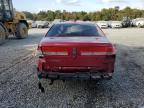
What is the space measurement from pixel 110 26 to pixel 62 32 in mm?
46980

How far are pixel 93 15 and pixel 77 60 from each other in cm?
7805

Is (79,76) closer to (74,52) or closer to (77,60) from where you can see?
(77,60)

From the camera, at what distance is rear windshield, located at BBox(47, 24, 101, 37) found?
28.8ft

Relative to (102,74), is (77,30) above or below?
above

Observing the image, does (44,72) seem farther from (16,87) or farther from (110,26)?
(110,26)

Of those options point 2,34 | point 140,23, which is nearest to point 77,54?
point 2,34

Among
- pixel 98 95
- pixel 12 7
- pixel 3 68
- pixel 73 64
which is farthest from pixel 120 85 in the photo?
pixel 12 7

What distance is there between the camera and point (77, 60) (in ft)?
24.1

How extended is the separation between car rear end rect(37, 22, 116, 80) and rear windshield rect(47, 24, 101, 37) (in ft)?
4.41

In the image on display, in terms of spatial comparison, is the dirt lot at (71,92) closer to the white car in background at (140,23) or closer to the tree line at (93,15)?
the white car in background at (140,23)

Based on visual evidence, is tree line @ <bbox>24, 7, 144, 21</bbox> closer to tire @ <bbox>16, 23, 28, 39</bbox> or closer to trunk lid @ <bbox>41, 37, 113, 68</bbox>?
tire @ <bbox>16, 23, 28, 39</bbox>

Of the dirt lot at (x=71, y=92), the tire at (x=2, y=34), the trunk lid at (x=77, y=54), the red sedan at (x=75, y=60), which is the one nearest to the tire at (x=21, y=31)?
the tire at (x=2, y=34)

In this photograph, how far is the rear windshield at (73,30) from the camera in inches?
345

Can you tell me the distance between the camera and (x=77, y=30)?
353 inches
